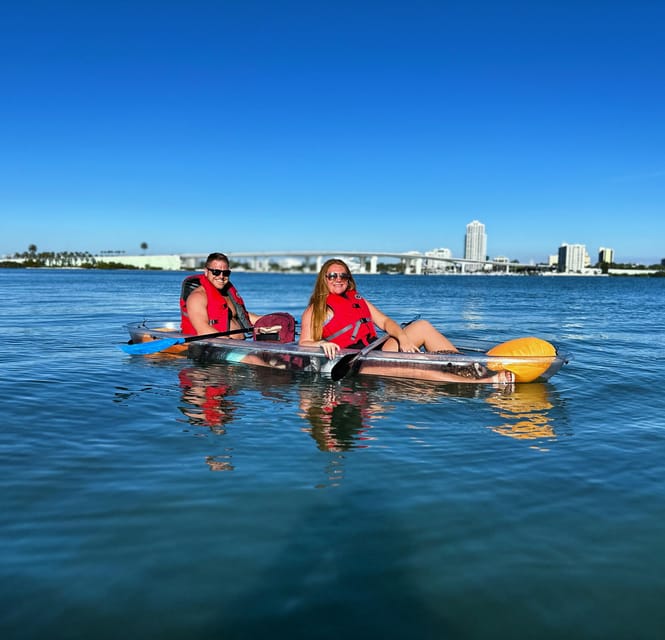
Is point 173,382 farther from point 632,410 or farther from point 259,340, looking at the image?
point 632,410

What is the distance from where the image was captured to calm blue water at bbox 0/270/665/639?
8.29ft

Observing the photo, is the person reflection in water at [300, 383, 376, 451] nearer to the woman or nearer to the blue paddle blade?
the woman

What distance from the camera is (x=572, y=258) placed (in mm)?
182125

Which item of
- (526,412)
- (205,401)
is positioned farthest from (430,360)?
(205,401)

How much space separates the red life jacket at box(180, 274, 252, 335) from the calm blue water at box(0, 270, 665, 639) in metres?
2.35

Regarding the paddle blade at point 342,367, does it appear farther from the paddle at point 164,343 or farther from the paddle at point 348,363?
the paddle at point 164,343

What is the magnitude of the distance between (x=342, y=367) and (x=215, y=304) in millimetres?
2592

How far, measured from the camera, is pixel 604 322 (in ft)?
61.3

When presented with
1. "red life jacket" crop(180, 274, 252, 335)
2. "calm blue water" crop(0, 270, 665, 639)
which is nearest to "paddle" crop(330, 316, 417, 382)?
"calm blue water" crop(0, 270, 665, 639)

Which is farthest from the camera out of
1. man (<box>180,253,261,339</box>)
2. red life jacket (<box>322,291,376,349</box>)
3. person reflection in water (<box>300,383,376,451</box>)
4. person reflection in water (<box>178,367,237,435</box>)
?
man (<box>180,253,261,339</box>)

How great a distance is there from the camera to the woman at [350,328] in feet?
23.6

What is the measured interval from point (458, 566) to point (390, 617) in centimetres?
54

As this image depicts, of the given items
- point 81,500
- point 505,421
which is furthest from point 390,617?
point 505,421

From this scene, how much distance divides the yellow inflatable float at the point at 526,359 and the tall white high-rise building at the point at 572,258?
179034 mm
